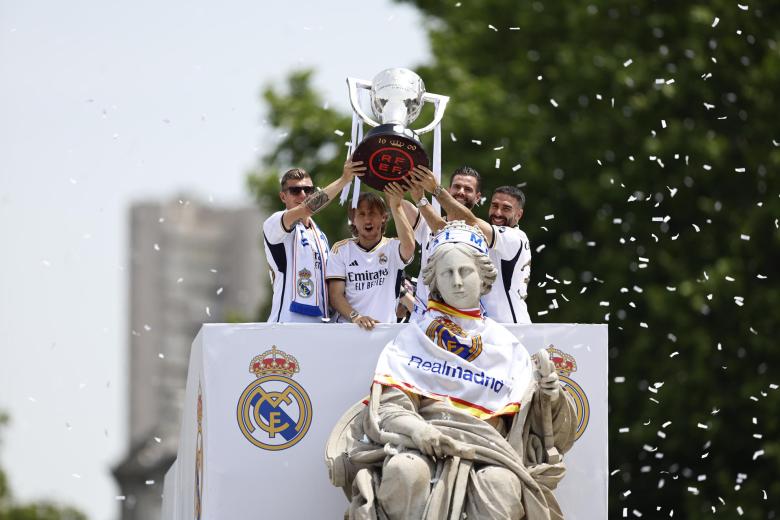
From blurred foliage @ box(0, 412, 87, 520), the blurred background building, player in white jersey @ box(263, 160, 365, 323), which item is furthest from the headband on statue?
the blurred background building

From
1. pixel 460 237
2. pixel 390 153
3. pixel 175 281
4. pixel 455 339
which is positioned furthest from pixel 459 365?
pixel 175 281

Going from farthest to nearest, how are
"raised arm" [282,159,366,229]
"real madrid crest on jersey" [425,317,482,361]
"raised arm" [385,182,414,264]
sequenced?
"raised arm" [282,159,366,229]
"raised arm" [385,182,414,264]
"real madrid crest on jersey" [425,317,482,361]

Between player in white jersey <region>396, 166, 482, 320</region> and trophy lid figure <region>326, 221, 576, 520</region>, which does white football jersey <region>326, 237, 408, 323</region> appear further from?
trophy lid figure <region>326, 221, 576, 520</region>

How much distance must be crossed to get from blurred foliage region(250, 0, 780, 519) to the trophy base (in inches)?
506

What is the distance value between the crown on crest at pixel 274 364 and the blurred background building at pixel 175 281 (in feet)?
258

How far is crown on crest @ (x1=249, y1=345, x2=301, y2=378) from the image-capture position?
15.3 meters

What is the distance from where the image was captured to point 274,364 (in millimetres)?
15344

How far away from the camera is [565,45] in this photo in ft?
104

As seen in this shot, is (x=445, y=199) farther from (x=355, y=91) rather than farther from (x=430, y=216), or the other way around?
(x=355, y=91)

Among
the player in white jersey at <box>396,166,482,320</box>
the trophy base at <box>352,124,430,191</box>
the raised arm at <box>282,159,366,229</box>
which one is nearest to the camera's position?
the trophy base at <box>352,124,430,191</box>

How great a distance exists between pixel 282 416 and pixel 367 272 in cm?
147

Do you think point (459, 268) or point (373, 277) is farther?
point (373, 277)

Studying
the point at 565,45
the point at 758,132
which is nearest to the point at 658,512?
the point at 758,132

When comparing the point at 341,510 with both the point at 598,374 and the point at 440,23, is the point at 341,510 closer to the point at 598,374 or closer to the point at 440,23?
the point at 598,374
